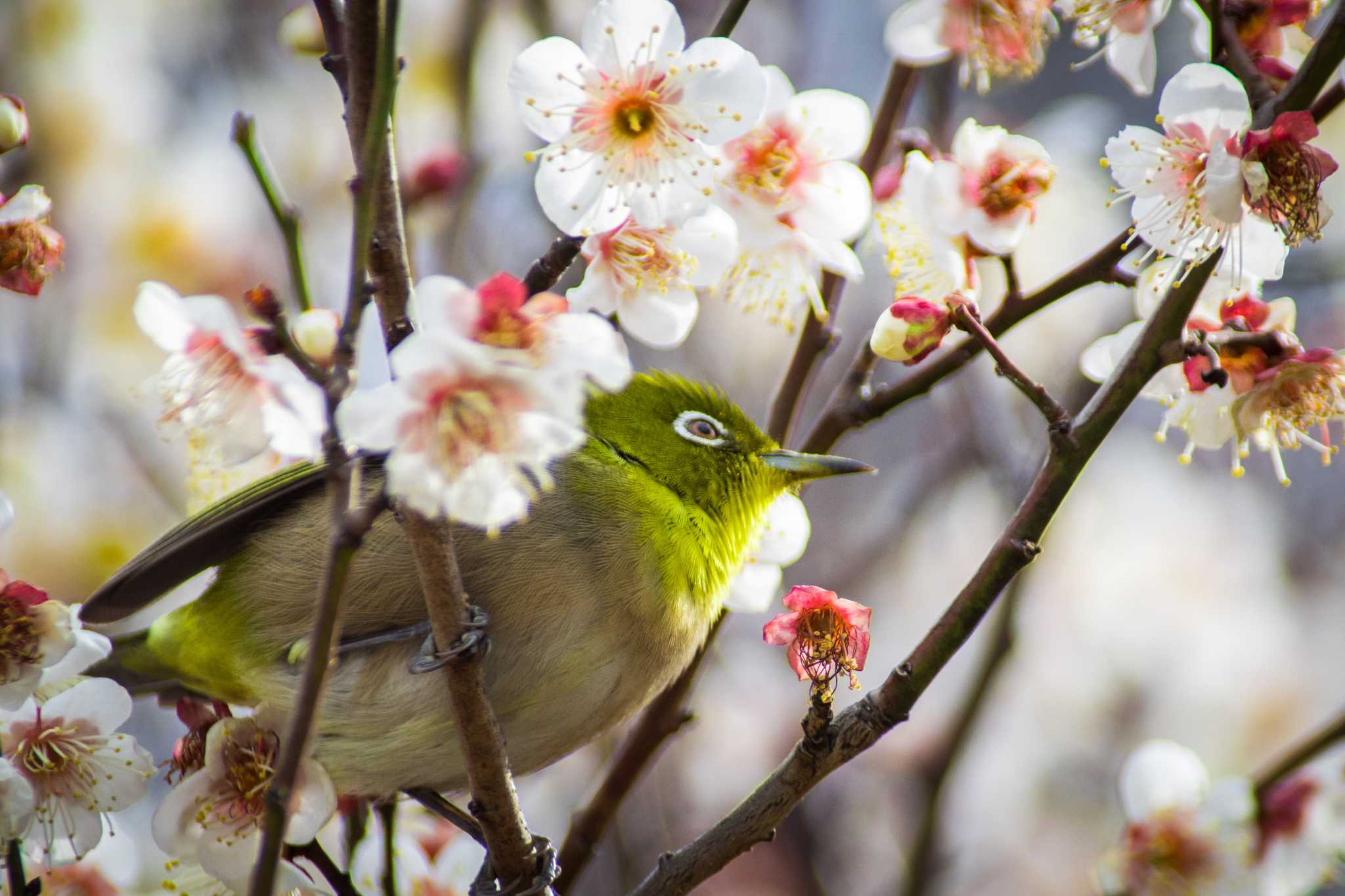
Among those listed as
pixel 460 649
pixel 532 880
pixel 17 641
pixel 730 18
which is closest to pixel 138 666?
pixel 17 641

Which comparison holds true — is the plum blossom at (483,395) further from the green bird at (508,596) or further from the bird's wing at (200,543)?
the bird's wing at (200,543)

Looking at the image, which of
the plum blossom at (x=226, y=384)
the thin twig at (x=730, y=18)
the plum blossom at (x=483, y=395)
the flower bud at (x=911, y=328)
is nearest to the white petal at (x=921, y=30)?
the thin twig at (x=730, y=18)

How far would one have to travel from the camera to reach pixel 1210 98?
85.9 inches

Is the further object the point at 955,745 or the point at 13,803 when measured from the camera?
the point at 955,745

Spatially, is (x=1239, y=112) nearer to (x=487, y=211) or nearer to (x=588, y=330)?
(x=588, y=330)

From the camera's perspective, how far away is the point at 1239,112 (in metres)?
2.18

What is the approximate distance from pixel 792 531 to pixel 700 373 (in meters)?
3.09

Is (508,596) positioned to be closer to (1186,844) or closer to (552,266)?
(552,266)

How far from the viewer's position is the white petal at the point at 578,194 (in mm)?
2340

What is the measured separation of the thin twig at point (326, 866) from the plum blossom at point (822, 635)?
1141 mm

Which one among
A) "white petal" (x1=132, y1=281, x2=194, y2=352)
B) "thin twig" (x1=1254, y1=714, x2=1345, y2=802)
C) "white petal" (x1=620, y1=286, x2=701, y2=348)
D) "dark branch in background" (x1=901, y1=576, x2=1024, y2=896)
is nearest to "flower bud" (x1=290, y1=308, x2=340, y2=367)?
"white petal" (x1=132, y1=281, x2=194, y2=352)

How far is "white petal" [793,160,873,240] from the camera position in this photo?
2.81 meters

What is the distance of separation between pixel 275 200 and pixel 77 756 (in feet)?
5.30

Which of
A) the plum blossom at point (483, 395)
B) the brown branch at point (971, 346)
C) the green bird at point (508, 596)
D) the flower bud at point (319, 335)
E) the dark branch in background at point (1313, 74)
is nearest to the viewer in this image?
the plum blossom at point (483, 395)
